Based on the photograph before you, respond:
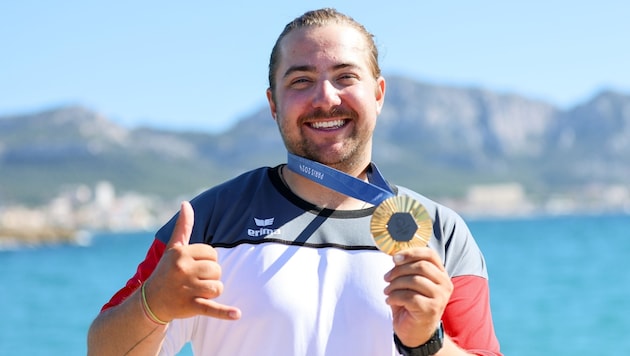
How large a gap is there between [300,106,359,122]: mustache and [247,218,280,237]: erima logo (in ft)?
1.21

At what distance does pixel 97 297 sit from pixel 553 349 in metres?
21.5

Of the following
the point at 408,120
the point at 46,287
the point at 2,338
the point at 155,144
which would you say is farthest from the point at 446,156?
the point at 2,338

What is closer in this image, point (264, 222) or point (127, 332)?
point (127, 332)

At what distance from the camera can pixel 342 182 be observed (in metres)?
2.83

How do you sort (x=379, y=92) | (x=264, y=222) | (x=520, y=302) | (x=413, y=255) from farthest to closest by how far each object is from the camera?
(x=520, y=302) → (x=379, y=92) → (x=264, y=222) → (x=413, y=255)

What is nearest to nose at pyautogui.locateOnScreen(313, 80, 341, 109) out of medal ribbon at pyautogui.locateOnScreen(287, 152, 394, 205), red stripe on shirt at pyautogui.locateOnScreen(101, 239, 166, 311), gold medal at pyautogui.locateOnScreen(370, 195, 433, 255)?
medal ribbon at pyautogui.locateOnScreen(287, 152, 394, 205)

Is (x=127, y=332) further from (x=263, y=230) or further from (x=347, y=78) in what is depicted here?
(x=347, y=78)

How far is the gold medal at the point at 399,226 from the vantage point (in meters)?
2.41

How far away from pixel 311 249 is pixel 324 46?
68 cm

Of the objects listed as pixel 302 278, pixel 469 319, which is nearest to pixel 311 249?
pixel 302 278

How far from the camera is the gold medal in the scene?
241cm

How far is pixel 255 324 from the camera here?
107 inches

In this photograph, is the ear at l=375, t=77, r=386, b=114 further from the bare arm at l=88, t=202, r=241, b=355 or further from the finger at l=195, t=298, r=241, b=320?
the finger at l=195, t=298, r=241, b=320

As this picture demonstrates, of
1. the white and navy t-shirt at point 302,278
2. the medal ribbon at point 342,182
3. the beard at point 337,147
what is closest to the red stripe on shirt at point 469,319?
the white and navy t-shirt at point 302,278
